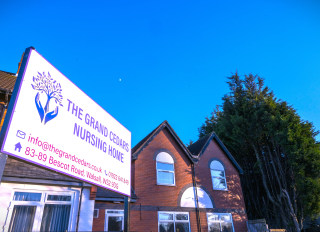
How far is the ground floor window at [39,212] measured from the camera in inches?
316

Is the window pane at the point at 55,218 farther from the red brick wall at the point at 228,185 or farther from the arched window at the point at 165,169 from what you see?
the red brick wall at the point at 228,185

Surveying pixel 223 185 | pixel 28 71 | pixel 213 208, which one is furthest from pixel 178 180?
pixel 28 71

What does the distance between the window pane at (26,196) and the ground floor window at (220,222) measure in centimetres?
1094

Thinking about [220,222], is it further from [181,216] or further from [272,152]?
[272,152]

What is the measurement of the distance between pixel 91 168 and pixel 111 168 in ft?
2.83

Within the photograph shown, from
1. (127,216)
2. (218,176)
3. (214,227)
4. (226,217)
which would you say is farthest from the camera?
(218,176)

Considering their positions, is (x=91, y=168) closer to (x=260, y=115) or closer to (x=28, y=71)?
(x=28, y=71)

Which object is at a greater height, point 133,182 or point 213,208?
point 133,182

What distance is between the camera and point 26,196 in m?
8.82

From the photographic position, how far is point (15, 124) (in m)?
3.64

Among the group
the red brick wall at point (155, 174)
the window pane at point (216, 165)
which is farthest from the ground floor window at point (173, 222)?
the window pane at point (216, 165)

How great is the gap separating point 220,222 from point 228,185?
10.3 feet

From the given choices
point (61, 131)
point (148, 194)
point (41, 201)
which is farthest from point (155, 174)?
point (61, 131)

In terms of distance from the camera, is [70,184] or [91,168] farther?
[70,184]
